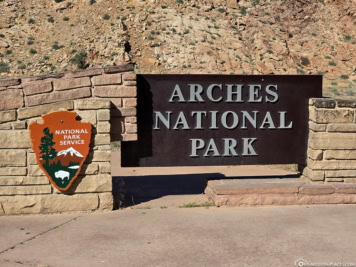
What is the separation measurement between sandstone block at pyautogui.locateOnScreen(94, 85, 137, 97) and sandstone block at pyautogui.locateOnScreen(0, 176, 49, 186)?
1.88 meters

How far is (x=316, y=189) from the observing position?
948 cm

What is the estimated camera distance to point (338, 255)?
6.61 m

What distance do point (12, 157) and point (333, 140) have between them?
20.5ft

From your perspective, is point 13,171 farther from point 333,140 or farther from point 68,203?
point 333,140

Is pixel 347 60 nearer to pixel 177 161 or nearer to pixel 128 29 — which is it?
pixel 128 29

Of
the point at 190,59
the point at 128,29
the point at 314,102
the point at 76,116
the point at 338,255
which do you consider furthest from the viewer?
the point at 128,29

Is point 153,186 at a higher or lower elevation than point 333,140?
lower

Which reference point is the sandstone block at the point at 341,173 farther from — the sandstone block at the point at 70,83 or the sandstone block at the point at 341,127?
the sandstone block at the point at 70,83

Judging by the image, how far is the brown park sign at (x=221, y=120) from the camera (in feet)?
31.3

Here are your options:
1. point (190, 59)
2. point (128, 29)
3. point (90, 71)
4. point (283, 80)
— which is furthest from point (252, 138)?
point (128, 29)

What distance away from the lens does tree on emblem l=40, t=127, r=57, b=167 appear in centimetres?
860

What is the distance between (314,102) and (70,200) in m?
5.23

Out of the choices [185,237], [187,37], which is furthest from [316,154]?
[187,37]

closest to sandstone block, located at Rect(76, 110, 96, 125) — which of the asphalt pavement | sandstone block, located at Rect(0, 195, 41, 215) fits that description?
sandstone block, located at Rect(0, 195, 41, 215)
